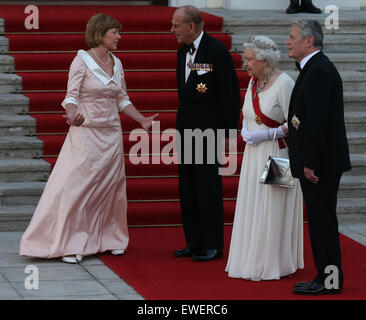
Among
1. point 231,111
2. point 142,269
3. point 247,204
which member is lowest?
point 142,269

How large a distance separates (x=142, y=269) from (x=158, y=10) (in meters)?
5.36

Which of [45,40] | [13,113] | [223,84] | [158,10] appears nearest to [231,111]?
[223,84]

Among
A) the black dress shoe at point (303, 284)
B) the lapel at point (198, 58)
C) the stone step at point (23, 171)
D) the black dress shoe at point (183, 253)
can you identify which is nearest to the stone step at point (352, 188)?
the black dress shoe at point (183, 253)

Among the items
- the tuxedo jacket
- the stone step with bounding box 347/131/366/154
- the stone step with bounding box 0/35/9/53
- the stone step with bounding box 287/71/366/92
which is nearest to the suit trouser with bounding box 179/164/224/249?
the tuxedo jacket

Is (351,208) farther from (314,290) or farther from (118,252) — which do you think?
(314,290)

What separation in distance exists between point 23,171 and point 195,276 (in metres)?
2.52

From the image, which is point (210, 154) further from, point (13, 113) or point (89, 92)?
point (13, 113)

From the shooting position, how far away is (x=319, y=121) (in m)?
6.44

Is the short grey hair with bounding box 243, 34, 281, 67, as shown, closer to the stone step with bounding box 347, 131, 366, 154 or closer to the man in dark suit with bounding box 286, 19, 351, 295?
the man in dark suit with bounding box 286, 19, 351, 295

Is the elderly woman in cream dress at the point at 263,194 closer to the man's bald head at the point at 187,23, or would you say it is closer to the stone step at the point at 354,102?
the man's bald head at the point at 187,23

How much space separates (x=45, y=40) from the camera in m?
10.7

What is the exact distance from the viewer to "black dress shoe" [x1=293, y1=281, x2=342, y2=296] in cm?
670

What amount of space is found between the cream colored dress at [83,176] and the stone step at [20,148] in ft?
5.49

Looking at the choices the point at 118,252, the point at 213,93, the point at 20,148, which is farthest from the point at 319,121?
the point at 20,148
